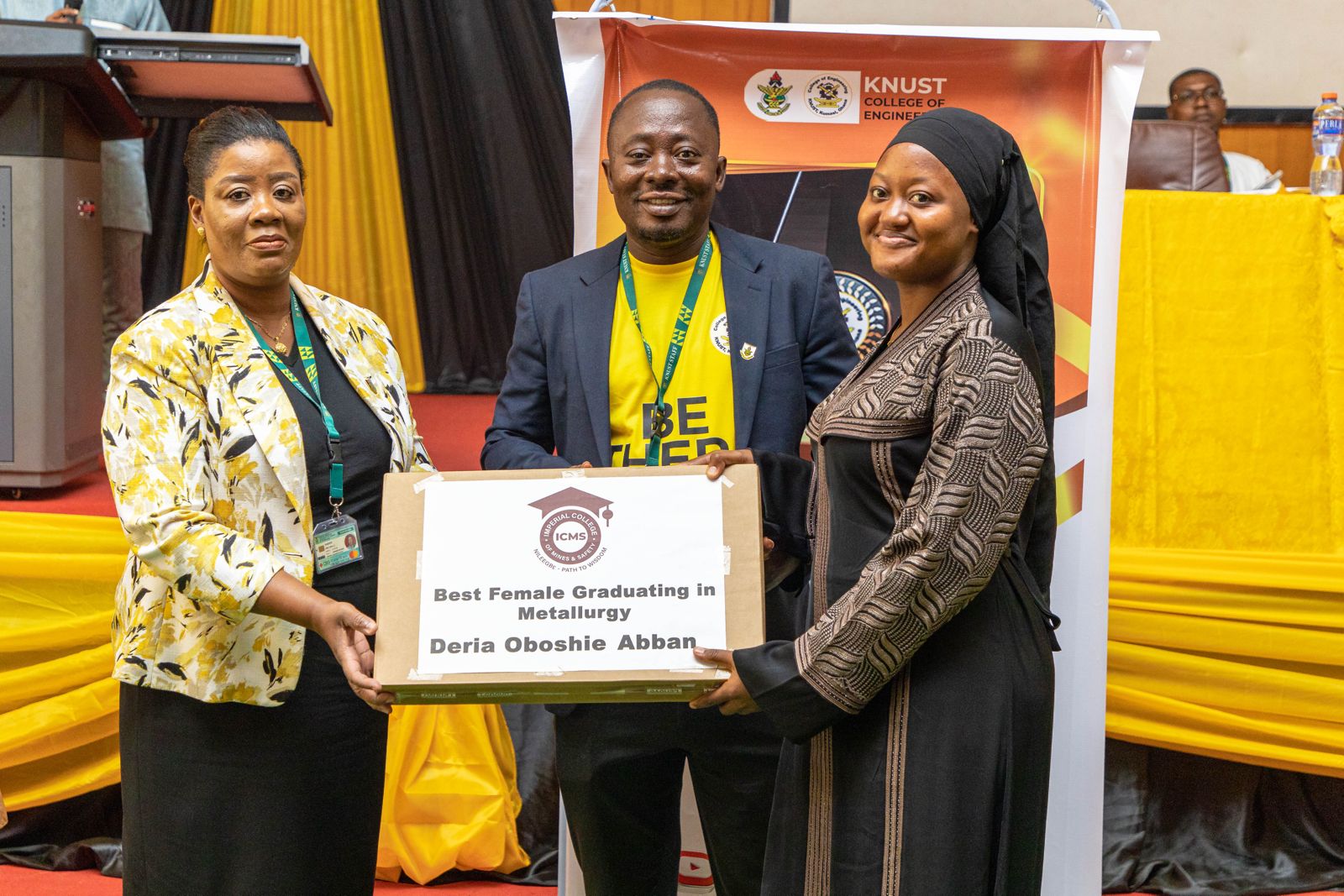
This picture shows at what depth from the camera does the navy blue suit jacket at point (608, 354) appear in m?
2.14

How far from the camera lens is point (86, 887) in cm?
308

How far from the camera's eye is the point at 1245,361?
10.0 ft

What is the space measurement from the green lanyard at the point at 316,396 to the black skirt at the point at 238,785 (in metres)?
0.16

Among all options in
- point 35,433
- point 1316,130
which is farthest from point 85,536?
point 1316,130

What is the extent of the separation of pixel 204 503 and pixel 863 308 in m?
1.56

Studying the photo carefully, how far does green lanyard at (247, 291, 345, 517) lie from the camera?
6.23 feet

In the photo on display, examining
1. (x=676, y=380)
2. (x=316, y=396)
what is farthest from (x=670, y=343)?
(x=316, y=396)

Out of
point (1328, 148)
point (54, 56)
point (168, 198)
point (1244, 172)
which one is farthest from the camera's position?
point (168, 198)

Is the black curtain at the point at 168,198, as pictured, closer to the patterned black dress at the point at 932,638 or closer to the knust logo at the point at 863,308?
the knust logo at the point at 863,308

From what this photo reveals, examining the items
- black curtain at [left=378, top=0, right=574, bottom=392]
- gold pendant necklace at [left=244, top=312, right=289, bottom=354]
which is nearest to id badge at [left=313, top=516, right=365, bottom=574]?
gold pendant necklace at [left=244, top=312, right=289, bottom=354]

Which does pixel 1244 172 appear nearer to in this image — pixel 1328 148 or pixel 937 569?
pixel 1328 148

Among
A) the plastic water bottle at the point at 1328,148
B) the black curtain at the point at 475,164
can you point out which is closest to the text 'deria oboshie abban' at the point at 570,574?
the plastic water bottle at the point at 1328,148

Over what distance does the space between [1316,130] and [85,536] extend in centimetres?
397

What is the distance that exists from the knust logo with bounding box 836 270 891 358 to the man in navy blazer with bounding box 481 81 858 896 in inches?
20.2
